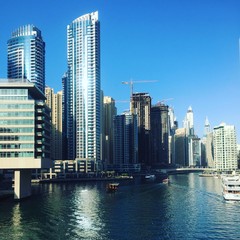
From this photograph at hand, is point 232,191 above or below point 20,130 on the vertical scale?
below

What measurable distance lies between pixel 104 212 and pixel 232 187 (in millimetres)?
47626

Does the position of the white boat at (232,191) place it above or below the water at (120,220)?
above

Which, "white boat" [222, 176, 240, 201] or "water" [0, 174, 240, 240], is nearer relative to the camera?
"water" [0, 174, 240, 240]

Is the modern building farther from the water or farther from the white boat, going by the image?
the white boat

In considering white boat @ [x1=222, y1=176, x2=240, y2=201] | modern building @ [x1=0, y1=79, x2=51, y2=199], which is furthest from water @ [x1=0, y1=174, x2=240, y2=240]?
modern building @ [x1=0, y1=79, x2=51, y2=199]

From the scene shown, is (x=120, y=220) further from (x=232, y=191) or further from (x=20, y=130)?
(x=20, y=130)

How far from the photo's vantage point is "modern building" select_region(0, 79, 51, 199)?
Answer: 123 metres

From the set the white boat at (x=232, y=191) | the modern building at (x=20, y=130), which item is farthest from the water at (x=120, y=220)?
the modern building at (x=20, y=130)

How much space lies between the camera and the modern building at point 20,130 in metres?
123

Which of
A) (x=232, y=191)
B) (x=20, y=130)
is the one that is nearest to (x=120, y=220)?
(x=232, y=191)

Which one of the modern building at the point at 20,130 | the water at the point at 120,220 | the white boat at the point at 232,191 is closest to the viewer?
the water at the point at 120,220

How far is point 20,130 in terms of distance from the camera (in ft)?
411

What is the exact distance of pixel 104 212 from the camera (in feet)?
320

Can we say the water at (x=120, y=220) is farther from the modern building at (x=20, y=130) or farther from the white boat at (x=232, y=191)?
the modern building at (x=20, y=130)
